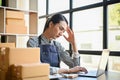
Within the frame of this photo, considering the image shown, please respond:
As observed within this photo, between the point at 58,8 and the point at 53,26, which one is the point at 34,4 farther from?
the point at 53,26

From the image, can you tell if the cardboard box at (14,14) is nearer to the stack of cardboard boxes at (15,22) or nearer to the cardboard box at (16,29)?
the stack of cardboard boxes at (15,22)

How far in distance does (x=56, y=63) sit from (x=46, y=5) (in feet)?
6.88

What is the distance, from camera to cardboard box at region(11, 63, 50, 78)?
144 centimetres

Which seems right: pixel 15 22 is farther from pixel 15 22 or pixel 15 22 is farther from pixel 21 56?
pixel 21 56

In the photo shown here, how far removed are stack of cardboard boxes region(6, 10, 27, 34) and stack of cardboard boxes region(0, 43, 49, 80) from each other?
1713mm

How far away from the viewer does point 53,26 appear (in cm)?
236

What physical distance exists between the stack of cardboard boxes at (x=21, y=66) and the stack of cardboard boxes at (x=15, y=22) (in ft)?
5.62

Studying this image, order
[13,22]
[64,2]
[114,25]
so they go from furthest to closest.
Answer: [64,2], [13,22], [114,25]

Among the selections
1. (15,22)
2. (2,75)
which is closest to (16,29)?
(15,22)

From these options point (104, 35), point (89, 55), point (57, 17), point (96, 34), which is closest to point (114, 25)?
point (104, 35)

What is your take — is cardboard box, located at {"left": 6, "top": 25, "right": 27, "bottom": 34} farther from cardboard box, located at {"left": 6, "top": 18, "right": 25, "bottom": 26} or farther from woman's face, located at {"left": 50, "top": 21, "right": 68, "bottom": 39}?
woman's face, located at {"left": 50, "top": 21, "right": 68, "bottom": 39}

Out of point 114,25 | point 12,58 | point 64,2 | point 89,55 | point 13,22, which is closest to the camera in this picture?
point 12,58

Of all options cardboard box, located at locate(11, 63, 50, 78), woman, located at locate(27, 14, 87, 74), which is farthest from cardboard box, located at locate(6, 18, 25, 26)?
cardboard box, located at locate(11, 63, 50, 78)

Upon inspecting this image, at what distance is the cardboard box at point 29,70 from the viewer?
144cm
